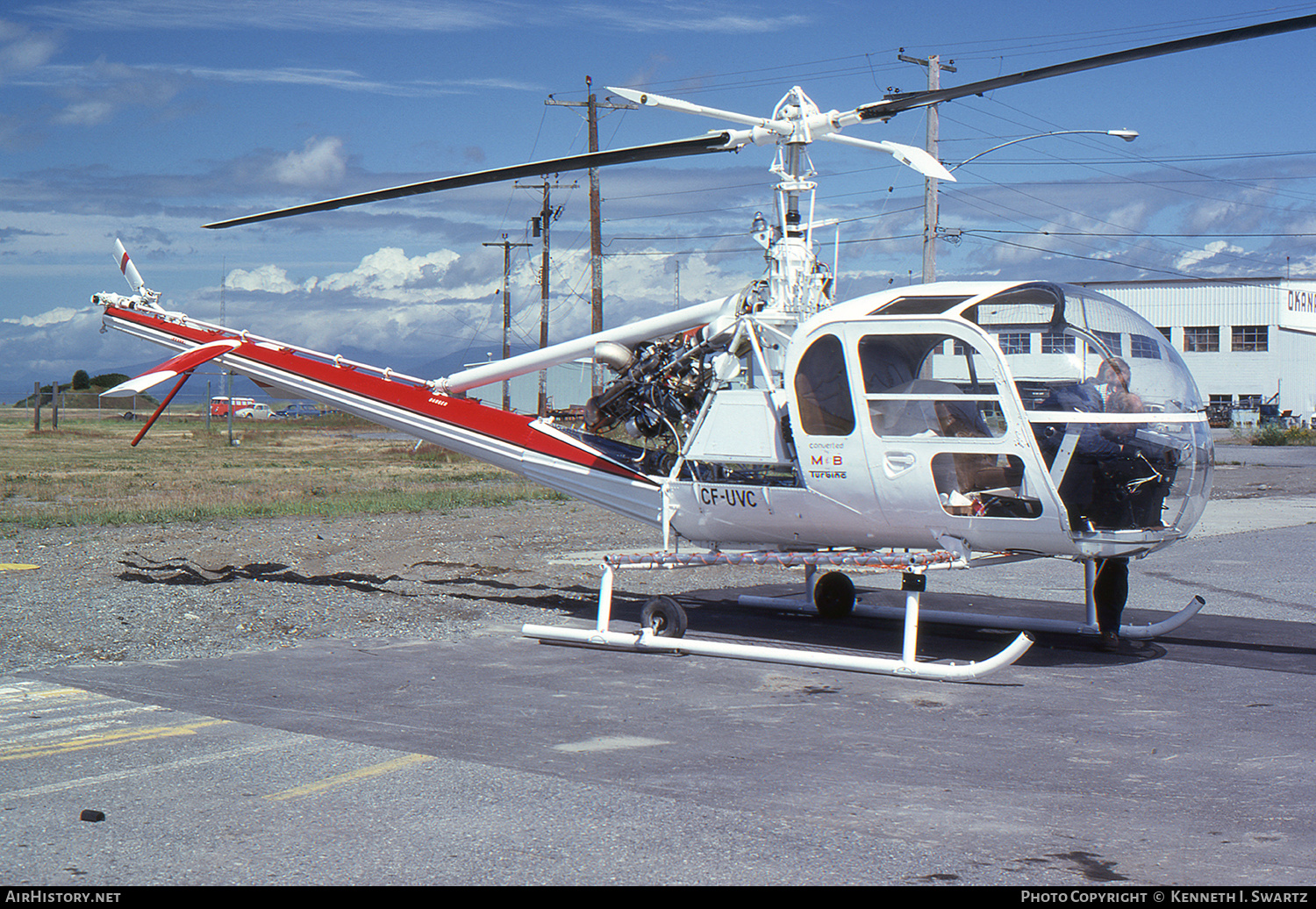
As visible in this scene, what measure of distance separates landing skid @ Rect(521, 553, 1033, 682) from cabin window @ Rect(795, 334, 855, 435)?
1.02 metres

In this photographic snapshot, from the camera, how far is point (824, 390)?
921 cm

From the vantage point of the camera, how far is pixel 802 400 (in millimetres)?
9258

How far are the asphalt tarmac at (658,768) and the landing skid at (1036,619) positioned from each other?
156 millimetres

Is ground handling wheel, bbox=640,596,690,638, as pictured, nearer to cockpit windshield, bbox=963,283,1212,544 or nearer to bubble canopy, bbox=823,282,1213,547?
bubble canopy, bbox=823,282,1213,547

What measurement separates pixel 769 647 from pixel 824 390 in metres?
2.25

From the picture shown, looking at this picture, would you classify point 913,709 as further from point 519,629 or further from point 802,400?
point 519,629

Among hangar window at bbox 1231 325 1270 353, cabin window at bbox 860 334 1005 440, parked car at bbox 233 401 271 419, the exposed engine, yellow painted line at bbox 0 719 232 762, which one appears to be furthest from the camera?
parked car at bbox 233 401 271 419

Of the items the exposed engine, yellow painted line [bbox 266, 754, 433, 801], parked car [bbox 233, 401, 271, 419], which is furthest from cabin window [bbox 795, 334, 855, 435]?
parked car [bbox 233, 401, 271, 419]

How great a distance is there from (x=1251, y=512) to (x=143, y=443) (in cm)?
4049

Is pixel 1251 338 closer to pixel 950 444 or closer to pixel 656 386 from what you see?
pixel 656 386

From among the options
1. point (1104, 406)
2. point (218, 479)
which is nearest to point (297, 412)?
point (218, 479)

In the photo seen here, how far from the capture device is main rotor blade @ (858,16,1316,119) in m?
6.40

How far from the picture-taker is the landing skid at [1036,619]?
32.6ft

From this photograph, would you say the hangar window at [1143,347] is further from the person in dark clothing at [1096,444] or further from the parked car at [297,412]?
the parked car at [297,412]
